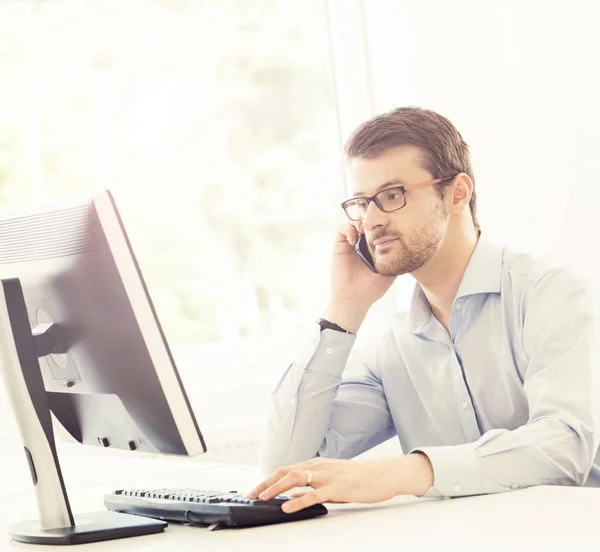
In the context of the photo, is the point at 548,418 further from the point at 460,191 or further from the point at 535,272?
the point at 460,191

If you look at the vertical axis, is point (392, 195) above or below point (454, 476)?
above

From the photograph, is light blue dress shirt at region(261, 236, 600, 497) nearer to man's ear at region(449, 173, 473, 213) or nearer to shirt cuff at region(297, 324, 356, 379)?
shirt cuff at region(297, 324, 356, 379)

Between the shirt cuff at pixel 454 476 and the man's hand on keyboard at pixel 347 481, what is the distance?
0.04 ft

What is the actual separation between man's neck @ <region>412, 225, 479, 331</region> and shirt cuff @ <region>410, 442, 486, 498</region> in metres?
0.58

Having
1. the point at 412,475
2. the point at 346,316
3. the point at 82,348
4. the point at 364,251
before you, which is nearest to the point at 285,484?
the point at 412,475

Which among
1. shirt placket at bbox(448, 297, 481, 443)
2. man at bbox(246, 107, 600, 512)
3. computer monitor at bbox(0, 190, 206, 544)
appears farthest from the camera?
shirt placket at bbox(448, 297, 481, 443)

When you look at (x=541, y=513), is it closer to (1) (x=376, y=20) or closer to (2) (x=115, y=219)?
(2) (x=115, y=219)

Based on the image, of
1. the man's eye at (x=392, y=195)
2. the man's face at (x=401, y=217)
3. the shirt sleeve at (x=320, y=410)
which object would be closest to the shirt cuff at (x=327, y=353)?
the shirt sleeve at (x=320, y=410)

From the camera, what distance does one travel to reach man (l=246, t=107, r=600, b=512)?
5.50 ft

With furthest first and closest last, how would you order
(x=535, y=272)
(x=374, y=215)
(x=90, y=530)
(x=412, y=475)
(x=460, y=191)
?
(x=460, y=191) < (x=374, y=215) < (x=535, y=272) < (x=412, y=475) < (x=90, y=530)

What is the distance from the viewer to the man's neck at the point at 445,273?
1906 millimetres

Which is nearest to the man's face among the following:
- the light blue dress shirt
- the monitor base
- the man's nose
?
the man's nose

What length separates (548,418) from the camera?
4.79ft

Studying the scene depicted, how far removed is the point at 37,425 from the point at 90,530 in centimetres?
16
